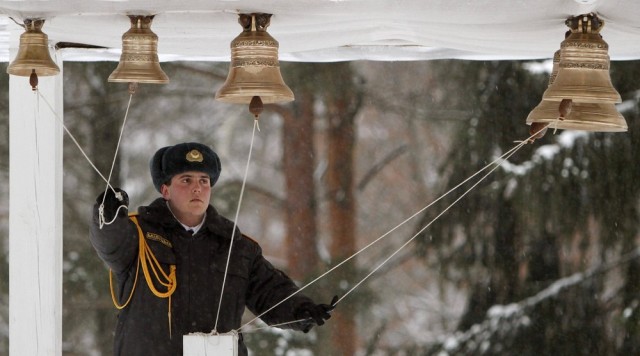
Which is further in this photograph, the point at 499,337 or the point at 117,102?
the point at 117,102

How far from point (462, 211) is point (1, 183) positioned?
12.4ft

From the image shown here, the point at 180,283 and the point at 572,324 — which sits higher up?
the point at 180,283

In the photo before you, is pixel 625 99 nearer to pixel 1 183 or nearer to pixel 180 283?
pixel 1 183

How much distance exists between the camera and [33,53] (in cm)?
506

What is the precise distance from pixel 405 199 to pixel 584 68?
762 cm

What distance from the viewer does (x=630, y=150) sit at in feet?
38.3

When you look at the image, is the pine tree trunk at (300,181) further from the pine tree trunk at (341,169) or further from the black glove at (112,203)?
the black glove at (112,203)

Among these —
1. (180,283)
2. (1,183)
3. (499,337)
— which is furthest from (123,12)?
(1,183)

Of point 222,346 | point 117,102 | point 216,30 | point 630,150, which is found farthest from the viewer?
point 117,102

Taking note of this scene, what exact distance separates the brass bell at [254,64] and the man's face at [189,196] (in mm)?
748

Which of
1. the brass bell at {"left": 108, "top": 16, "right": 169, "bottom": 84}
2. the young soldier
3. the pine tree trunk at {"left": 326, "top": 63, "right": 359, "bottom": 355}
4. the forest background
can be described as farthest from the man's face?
the pine tree trunk at {"left": 326, "top": 63, "right": 359, "bottom": 355}

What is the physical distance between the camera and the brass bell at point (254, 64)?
4.89 metres

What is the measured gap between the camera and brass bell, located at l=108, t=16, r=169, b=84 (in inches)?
199

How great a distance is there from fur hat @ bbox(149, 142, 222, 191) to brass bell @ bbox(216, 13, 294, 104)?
75 cm
